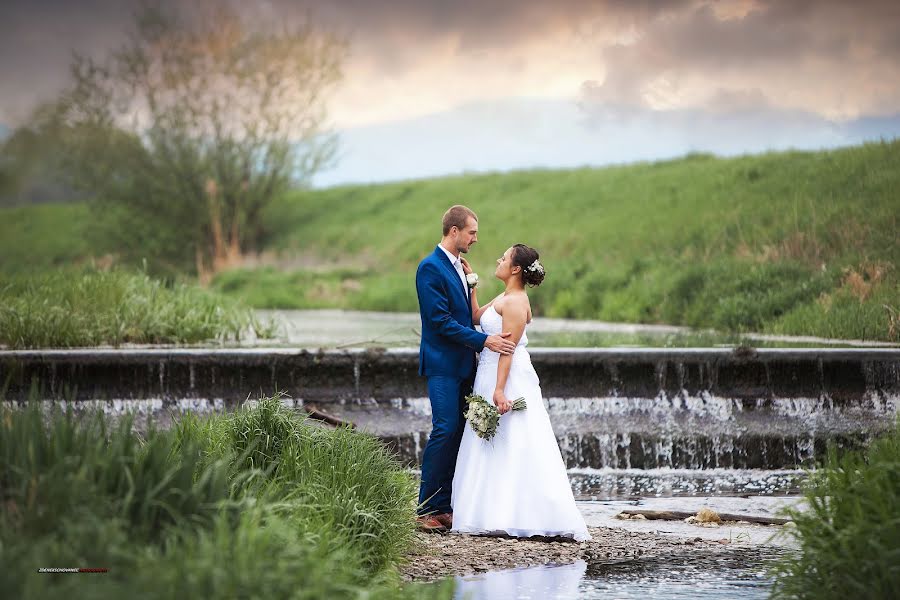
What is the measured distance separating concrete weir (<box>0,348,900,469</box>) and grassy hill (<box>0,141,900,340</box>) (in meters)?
3.78

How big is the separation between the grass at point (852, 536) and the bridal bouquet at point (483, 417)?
2.40 metres

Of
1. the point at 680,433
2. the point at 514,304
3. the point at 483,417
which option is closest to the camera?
the point at 483,417

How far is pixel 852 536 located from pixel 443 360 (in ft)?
11.4

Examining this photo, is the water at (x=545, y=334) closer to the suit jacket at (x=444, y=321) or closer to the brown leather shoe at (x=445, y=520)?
the suit jacket at (x=444, y=321)

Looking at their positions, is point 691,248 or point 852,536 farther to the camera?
point 691,248

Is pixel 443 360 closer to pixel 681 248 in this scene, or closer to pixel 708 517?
pixel 708 517

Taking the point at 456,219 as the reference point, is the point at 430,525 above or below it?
below

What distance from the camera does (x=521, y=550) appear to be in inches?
289

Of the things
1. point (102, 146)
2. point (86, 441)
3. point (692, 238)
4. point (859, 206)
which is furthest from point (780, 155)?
point (86, 441)

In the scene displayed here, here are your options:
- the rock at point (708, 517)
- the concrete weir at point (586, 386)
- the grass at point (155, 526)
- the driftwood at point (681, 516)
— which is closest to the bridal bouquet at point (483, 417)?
the grass at point (155, 526)

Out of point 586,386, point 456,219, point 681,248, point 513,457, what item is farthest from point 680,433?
point 681,248

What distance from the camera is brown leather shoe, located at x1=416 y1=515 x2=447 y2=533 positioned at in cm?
773

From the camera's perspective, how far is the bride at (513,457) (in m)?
7.66

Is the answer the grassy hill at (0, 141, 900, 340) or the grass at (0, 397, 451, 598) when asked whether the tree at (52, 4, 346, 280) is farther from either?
the grass at (0, 397, 451, 598)
